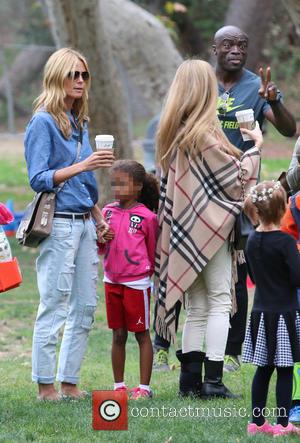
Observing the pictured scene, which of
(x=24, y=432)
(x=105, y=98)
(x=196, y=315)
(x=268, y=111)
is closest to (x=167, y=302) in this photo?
(x=196, y=315)

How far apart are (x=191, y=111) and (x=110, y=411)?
1.89m

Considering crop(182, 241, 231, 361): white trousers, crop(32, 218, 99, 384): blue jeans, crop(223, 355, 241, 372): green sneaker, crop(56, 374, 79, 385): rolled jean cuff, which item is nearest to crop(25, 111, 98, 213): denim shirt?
crop(32, 218, 99, 384): blue jeans

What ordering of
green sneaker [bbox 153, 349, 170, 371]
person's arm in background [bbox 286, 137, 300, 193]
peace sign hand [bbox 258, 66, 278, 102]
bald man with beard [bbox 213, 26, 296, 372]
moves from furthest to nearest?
green sneaker [bbox 153, 349, 170, 371] < bald man with beard [bbox 213, 26, 296, 372] < peace sign hand [bbox 258, 66, 278, 102] < person's arm in background [bbox 286, 137, 300, 193]

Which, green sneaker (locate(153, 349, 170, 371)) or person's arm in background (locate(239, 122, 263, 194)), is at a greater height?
person's arm in background (locate(239, 122, 263, 194))

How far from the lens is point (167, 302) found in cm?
615

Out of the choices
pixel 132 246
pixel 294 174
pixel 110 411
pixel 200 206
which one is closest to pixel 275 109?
pixel 294 174

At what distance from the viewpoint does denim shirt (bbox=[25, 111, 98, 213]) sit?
600 centimetres

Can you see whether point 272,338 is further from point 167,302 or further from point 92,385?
point 92,385

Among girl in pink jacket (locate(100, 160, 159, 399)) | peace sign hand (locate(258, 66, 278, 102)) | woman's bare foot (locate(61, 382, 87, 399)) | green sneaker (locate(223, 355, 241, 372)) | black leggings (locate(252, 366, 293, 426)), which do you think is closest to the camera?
black leggings (locate(252, 366, 293, 426))

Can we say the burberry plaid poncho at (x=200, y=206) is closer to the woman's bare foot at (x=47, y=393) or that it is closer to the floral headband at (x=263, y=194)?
the floral headband at (x=263, y=194)

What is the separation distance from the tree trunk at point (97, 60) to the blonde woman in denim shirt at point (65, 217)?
7085 millimetres

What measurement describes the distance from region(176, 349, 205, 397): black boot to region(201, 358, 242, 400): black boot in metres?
0.05

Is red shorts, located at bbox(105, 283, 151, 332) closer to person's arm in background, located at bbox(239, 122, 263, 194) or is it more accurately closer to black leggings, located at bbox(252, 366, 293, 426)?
person's arm in background, located at bbox(239, 122, 263, 194)

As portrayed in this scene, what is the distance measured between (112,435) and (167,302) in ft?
3.40
